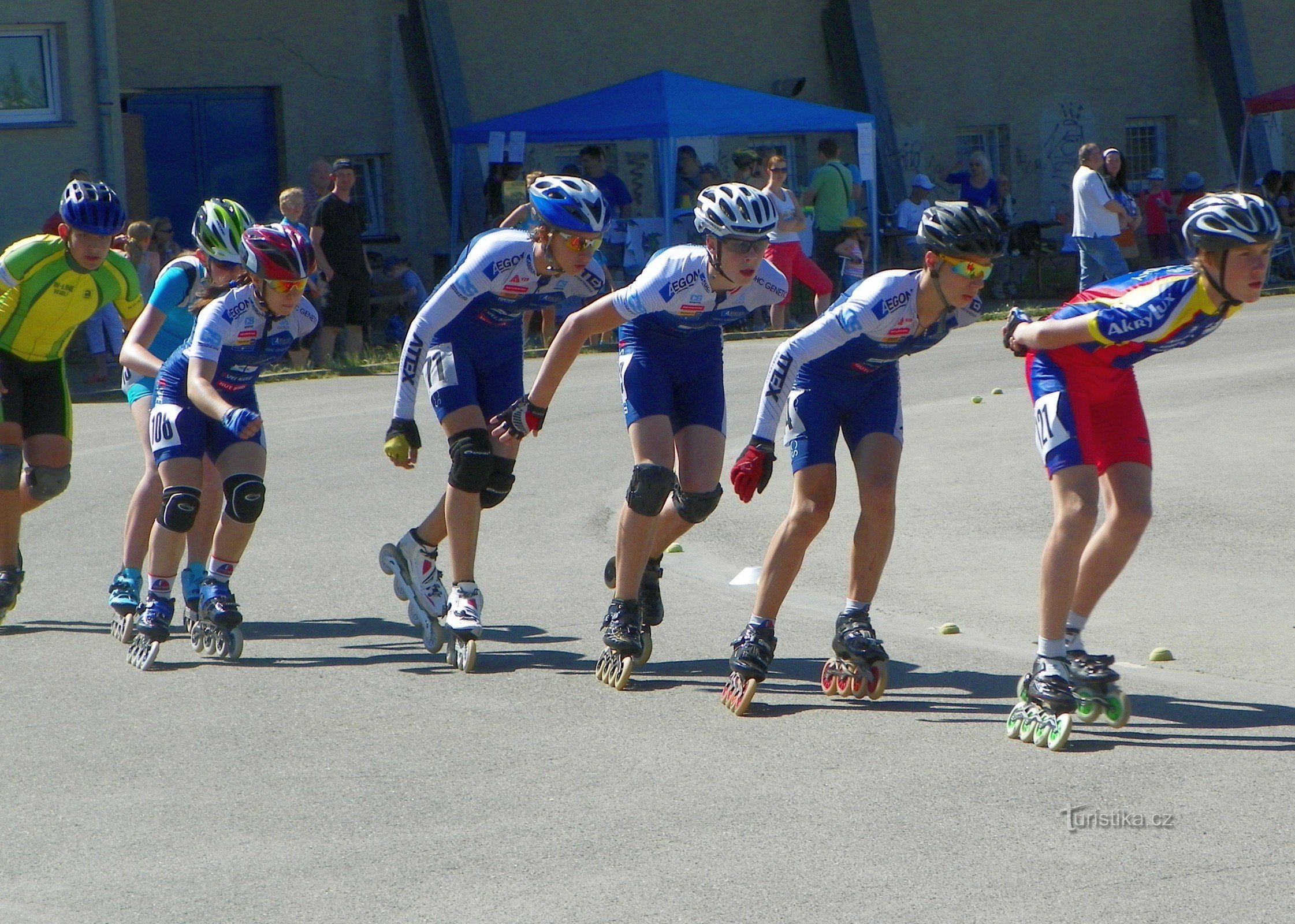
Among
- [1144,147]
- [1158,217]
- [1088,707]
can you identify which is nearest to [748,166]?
[1158,217]

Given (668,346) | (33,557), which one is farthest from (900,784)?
(33,557)

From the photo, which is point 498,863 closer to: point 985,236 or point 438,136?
point 985,236

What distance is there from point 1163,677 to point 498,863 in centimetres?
298

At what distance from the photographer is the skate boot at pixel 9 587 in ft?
25.6

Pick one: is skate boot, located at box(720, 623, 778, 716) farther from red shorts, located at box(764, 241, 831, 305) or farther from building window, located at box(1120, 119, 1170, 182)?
building window, located at box(1120, 119, 1170, 182)

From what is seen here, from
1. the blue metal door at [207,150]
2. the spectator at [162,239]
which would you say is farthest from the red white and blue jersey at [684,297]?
the blue metal door at [207,150]

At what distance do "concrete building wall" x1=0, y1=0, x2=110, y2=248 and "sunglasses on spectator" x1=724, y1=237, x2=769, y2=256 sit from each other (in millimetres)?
15276

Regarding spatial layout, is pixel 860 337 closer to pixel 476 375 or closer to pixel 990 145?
pixel 476 375

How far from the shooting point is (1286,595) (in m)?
7.48

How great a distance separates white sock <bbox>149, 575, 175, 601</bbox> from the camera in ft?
23.5

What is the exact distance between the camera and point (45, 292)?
8.00 m

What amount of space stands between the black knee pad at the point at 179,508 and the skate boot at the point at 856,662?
269 centimetres

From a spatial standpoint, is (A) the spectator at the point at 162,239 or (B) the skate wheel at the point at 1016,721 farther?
(A) the spectator at the point at 162,239

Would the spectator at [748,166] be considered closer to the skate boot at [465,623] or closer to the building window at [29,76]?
the building window at [29,76]
